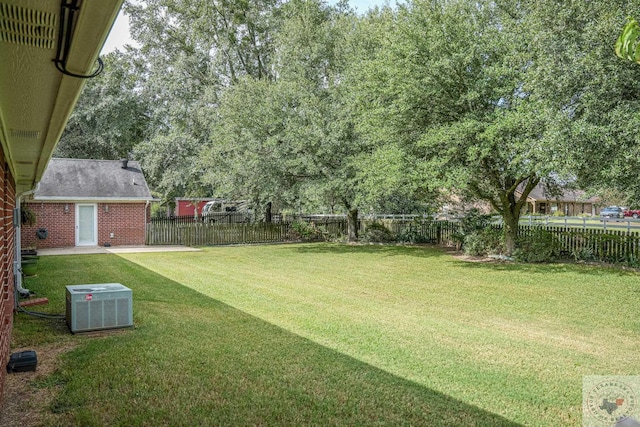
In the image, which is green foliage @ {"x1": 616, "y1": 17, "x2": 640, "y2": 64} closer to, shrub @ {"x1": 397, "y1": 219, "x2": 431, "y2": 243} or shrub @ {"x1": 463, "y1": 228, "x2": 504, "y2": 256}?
shrub @ {"x1": 463, "y1": 228, "x2": 504, "y2": 256}

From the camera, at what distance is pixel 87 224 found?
18031mm

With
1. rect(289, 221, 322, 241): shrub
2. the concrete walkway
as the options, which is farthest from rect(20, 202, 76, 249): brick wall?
rect(289, 221, 322, 241): shrub

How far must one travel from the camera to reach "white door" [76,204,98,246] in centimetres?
1780

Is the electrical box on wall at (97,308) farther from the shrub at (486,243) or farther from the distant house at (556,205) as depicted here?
the distant house at (556,205)

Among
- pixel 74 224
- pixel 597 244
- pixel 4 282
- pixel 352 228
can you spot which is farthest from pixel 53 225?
pixel 597 244

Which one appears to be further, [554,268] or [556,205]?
[556,205]

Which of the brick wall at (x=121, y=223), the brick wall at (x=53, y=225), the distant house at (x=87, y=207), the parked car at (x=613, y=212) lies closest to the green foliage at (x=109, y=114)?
the distant house at (x=87, y=207)

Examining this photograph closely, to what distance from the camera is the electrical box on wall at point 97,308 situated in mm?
5727

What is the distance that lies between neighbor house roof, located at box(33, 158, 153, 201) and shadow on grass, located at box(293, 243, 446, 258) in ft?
23.5

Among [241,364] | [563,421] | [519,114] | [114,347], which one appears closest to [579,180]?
[519,114]

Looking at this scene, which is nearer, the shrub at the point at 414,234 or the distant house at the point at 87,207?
the distant house at the point at 87,207

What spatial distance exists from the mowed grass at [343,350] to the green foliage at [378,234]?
32.6 feet

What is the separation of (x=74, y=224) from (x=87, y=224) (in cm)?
49

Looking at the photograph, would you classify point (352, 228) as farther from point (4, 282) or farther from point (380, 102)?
point (4, 282)
